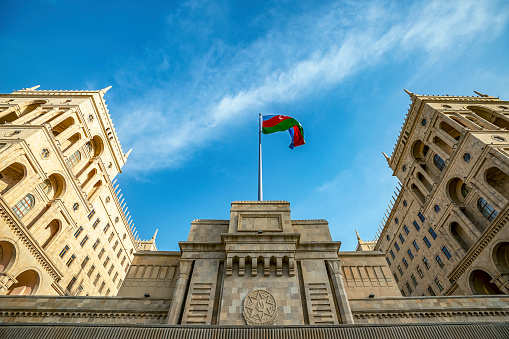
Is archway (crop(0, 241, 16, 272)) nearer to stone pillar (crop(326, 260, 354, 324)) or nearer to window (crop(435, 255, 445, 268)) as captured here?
stone pillar (crop(326, 260, 354, 324))

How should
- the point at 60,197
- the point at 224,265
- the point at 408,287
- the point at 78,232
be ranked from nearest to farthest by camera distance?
the point at 224,265, the point at 60,197, the point at 78,232, the point at 408,287

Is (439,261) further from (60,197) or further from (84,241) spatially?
(60,197)

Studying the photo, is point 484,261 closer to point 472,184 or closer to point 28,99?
point 472,184

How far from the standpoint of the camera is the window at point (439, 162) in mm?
37328

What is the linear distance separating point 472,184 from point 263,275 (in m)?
27.5

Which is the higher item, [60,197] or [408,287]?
[60,197]

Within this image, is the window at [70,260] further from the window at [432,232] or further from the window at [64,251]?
the window at [432,232]

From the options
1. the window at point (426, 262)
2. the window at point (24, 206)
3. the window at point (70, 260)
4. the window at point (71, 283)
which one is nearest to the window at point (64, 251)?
the window at point (70, 260)

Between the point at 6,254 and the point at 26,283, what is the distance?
4.86 meters

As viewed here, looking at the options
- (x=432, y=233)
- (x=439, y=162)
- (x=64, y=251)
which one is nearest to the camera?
(x=64, y=251)

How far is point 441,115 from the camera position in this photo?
122 ft

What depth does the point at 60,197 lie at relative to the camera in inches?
1409

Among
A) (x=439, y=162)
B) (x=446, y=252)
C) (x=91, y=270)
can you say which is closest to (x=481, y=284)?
(x=446, y=252)

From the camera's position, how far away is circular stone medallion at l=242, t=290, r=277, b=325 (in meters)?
14.6
